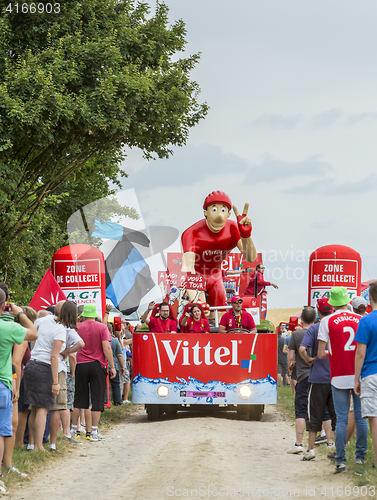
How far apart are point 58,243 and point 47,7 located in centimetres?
1284

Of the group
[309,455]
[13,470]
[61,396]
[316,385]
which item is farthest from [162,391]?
[13,470]

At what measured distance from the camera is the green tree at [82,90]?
48.0 feet

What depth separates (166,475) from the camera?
6.93 meters

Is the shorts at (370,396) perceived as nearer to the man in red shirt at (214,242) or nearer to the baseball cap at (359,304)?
the baseball cap at (359,304)

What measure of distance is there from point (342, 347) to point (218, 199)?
6220 millimetres

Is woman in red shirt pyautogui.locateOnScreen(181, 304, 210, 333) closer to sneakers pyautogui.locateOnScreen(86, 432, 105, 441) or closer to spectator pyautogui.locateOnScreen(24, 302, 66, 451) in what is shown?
sneakers pyautogui.locateOnScreen(86, 432, 105, 441)

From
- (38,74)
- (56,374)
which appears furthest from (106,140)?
(56,374)

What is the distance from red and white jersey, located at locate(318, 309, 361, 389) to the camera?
7172 millimetres

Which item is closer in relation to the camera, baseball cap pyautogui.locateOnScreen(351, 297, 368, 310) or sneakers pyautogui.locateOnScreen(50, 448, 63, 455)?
sneakers pyautogui.locateOnScreen(50, 448, 63, 455)

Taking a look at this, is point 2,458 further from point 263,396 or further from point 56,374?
point 263,396

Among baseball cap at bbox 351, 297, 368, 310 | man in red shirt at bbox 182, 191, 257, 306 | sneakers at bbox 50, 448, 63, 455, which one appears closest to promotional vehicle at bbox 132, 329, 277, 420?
man in red shirt at bbox 182, 191, 257, 306

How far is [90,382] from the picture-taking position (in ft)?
33.4

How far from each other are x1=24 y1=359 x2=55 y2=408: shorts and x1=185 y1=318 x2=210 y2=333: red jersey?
4.13 metres

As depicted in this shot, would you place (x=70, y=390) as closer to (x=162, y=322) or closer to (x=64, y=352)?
(x=64, y=352)
